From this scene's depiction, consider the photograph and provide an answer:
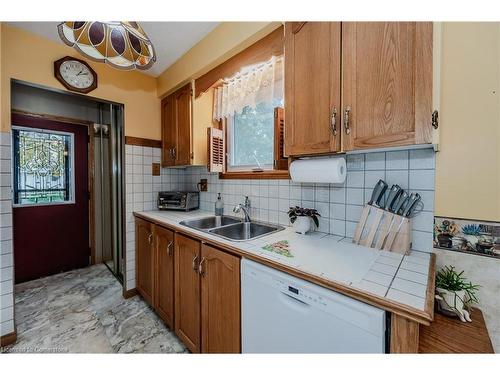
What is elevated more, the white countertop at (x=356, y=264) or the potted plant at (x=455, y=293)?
the white countertop at (x=356, y=264)

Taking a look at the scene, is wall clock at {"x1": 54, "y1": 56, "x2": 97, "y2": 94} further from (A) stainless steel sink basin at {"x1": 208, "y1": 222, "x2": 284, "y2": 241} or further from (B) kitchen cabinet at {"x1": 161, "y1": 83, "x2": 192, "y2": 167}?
(A) stainless steel sink basin at {"x1": 208, "y1": 222, "x2": 284, "y2": 241}

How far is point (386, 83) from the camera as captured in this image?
33.5 inches

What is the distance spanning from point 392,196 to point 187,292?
1.36 meters

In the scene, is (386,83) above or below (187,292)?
above

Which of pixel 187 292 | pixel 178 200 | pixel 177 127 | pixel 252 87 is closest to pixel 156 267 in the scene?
pixel 187 292

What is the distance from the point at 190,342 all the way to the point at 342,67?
1820mm

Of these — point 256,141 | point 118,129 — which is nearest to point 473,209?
point 256,141

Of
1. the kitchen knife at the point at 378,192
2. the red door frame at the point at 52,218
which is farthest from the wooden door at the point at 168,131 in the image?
the kitchen knife at the point at 378,192

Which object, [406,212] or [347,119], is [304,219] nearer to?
[406,212]

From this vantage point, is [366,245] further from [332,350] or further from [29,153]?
[29,153]

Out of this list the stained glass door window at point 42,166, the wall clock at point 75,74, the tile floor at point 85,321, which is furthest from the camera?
the stained glass door window at point 42,166

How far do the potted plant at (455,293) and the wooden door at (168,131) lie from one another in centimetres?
217

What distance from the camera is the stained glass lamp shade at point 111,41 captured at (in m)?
0.99

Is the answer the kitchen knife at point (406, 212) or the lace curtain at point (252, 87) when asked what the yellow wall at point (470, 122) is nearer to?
the kitchen knife at point (406, 212)
